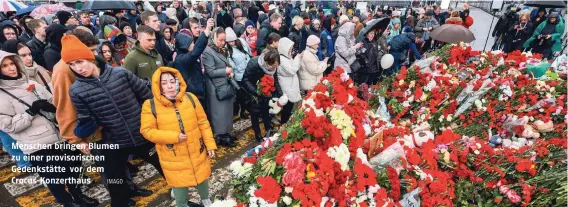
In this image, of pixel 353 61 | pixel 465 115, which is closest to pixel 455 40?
pixel 353 61

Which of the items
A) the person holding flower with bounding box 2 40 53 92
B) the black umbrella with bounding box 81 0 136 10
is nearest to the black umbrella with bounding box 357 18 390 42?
the person holding flower with bounding box 2 40 53 92

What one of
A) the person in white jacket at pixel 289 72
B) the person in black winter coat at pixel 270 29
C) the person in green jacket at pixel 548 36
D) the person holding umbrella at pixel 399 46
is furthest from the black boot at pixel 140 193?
the person in green jacket at pixel 548 36

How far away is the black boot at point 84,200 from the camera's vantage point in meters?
3.64

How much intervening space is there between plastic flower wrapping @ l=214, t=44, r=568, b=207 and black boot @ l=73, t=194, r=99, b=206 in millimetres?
2249

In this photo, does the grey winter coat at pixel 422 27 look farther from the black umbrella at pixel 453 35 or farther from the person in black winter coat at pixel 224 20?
the person in black winter coat at pixel 224 20

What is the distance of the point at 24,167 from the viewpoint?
132 inches

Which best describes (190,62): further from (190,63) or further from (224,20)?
(224,20)

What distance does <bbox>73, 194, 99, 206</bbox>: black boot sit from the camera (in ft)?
12.0

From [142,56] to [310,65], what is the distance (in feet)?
8.08

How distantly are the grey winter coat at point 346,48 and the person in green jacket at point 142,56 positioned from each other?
3.73m

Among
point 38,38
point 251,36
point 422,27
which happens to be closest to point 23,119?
point 38,38

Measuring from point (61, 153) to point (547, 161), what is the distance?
471 cm

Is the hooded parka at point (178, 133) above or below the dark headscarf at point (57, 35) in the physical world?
below

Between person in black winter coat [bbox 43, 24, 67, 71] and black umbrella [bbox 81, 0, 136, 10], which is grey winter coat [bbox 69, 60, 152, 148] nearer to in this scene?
person in black winter coat [bbox 43, 24, 67, 71]
